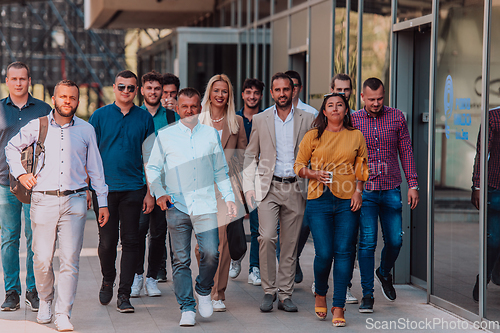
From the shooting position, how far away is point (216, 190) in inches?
216

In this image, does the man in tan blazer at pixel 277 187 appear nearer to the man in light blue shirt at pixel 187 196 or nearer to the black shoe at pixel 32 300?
the man in light blue shirt at pixel 187 196

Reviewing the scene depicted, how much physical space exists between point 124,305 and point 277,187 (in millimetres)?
1620

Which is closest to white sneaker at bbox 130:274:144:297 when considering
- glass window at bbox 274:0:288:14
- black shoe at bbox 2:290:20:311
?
black shoe at bbox 2:290:20:311

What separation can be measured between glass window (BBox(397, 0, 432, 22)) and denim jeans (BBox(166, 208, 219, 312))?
2.93 meters

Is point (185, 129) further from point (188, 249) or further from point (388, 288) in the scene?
point (388, 288)

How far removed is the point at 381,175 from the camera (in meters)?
5.66

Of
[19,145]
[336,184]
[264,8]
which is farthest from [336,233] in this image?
[264,8]

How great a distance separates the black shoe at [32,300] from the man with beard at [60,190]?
549 millimetres

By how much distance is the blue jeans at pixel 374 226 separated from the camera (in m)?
5.61

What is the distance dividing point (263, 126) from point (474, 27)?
6.26ft

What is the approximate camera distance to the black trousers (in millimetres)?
5480

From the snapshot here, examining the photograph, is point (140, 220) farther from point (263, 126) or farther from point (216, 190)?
point (263, 126)

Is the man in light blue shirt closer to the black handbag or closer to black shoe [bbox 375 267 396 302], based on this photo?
the black handbag

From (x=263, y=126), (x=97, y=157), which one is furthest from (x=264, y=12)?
(x=97, y=157)
